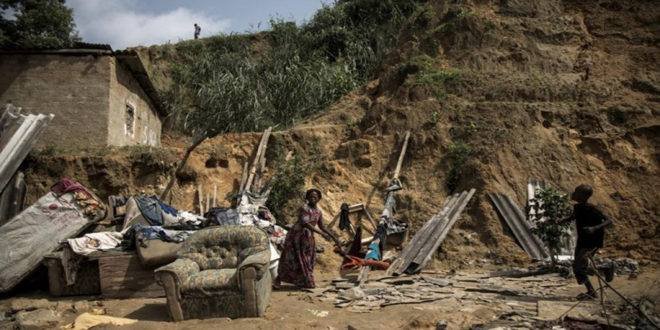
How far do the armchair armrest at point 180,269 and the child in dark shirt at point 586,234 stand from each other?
186 inches

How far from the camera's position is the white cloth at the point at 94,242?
7.11m

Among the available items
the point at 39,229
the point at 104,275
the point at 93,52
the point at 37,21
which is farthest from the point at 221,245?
the point at 37,21

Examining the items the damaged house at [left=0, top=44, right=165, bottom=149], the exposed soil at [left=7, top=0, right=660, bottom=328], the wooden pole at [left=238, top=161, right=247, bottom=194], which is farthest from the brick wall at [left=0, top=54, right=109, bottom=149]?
the wooden pole at [left=238, top=161, right=247, bottom=194]

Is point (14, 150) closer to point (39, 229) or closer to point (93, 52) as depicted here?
point (39, 229)

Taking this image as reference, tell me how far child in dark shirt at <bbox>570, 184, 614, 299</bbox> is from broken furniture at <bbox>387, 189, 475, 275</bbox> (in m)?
2.89

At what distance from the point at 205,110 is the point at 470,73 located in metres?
9.27

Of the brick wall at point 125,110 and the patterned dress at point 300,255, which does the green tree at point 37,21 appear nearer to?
the brick wall at point 125,110

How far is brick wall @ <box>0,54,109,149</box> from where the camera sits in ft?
37.7

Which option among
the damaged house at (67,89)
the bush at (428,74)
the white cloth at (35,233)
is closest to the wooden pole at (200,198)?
the damaged house at (67,89)

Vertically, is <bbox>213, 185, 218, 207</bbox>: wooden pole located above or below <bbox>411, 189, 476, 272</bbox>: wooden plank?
above

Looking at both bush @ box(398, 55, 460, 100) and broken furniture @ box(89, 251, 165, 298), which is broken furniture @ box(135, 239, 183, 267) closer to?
broken furniture @ box(89, 251, 165, 298)

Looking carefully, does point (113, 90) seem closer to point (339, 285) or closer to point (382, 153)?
point (382, 153)

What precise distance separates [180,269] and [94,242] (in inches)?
92.6

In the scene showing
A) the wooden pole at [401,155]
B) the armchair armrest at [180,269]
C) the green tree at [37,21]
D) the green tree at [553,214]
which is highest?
the green tree at [37,21]
